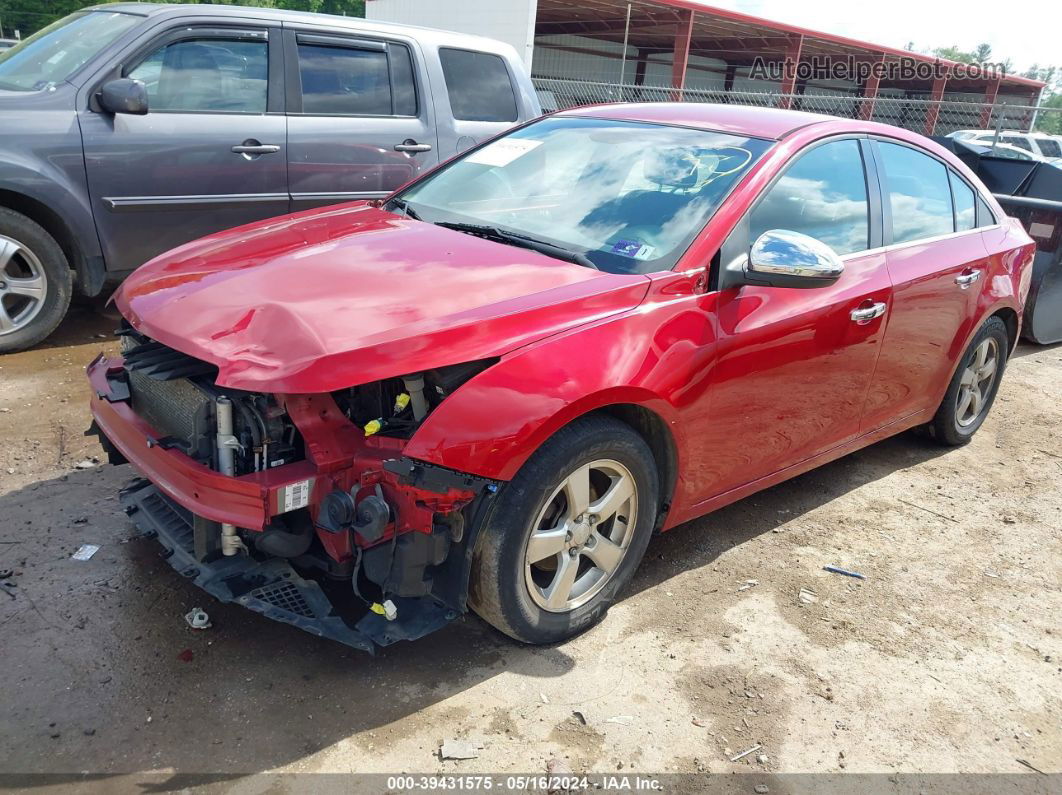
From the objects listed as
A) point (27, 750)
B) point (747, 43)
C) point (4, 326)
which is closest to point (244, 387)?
point (27, 750)

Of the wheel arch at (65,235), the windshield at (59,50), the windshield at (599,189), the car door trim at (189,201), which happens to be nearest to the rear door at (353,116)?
the car door trim at (189,201)

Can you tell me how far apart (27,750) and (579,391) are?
71.8 inches

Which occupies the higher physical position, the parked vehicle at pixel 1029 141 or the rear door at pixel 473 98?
the rear door at pixel 473 98

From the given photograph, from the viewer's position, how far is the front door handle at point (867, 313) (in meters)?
3.59

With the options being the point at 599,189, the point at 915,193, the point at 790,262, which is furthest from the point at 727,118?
the point at 915,193

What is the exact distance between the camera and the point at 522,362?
2.56m

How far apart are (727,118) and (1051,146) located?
21.5 m

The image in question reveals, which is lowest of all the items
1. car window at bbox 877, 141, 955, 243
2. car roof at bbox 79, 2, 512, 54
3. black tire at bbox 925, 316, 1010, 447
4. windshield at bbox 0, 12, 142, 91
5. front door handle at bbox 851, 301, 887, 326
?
black tire at bbox 925, 316, 1010, 447

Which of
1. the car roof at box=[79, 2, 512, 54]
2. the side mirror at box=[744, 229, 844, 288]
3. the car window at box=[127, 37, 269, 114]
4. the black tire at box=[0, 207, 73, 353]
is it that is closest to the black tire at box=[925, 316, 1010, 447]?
the side mirror at box=[744, 229, 844, 288]

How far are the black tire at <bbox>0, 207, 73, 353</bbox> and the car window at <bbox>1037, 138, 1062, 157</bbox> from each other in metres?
22.3

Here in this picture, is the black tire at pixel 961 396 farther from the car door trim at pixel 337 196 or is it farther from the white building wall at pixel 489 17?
the white building wall at pixel 489 17

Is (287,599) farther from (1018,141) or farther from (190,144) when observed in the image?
(1018,141)

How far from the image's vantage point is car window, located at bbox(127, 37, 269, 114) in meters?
5.32

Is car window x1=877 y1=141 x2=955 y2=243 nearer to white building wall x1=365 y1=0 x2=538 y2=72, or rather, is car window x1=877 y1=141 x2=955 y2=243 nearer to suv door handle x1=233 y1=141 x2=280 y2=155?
suv door handle x1=233 y1=141 x2=280 y2=155
